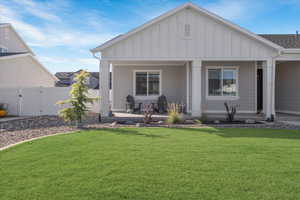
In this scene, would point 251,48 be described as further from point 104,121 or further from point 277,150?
point 104,121

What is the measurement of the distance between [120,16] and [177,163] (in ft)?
38.8

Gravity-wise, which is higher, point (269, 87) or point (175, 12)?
point (175, 12)

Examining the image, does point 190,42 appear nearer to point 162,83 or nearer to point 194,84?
point 194,84

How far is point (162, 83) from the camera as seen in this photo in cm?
1342

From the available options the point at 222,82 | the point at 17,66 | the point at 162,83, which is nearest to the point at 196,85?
the point at 222,82

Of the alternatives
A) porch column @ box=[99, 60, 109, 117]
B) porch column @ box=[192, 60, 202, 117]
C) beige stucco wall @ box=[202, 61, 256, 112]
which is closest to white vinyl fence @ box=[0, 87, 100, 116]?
porch column @ box=[99, 60, 109, 117]

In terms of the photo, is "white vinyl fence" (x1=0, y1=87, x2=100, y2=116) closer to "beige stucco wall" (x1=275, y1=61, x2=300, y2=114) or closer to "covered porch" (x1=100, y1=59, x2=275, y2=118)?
"covered porch" (x1=100, y1=59, x2=275, y2=118)

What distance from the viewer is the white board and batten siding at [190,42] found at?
1010 centimetres

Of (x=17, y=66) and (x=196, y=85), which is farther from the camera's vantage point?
(x=17, y=66)

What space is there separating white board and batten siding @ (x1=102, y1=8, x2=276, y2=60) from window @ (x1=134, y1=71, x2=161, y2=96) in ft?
11.0

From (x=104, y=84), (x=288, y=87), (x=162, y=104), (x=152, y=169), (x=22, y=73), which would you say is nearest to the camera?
(x=152, y=169)

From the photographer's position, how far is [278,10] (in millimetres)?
13734

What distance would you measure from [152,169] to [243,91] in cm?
1015

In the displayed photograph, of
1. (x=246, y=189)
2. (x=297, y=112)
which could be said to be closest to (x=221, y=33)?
(x=297, y=112)
